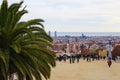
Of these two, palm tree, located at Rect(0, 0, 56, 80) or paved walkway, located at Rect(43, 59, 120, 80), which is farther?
paved walkway, located at Rect(43, 59, 120, 80)

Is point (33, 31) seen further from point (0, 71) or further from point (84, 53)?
point (84, 53)

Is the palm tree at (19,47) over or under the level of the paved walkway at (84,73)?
over

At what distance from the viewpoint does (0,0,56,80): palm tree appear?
18.0 m

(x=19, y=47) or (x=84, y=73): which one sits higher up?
(x=19, y=47)

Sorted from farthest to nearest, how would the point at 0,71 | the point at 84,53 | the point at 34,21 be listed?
the point at 84,53, the point at 34,21, the point at 0,71

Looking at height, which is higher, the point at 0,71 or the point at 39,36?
the point at 39,36

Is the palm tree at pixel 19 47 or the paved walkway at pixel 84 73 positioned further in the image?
the paved walkway at pixel 84 73

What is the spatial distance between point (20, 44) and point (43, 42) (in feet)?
4.37

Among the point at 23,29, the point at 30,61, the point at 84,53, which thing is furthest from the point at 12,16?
the point at 84,53

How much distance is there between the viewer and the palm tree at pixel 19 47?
1797 cm

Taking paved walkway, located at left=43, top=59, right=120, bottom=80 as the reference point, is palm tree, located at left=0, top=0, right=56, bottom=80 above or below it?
above

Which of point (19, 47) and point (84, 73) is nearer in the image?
point (19, 47)

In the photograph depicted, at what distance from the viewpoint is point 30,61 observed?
18.5m

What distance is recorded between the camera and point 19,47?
1786 cm
